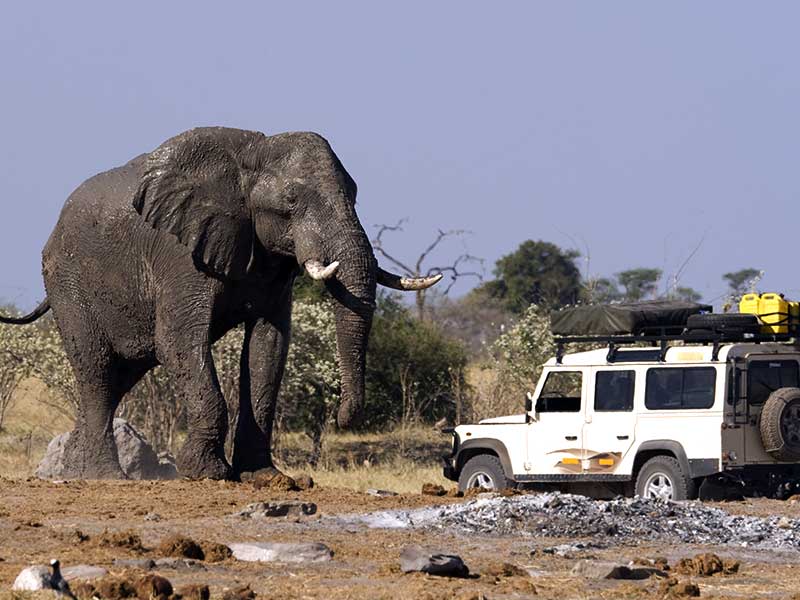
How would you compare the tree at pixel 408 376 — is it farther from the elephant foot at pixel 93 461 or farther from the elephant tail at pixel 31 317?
the elephant foot at pixel 93 461

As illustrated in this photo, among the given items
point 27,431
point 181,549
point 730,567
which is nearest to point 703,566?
point 730,567

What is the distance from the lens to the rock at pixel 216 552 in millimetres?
11297

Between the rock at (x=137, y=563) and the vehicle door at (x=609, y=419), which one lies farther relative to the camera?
the vehicle door at (x=609, y=419)

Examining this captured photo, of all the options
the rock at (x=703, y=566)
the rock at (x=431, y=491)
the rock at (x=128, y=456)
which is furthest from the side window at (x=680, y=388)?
the rock at (x=128, y=456)

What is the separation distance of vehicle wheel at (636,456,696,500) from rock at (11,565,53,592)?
8328 millimetres

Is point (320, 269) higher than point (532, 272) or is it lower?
lower

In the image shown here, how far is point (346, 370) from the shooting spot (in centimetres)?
1573

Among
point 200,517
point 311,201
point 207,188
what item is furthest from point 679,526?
point 207,188

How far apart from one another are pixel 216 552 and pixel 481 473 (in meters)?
7.28

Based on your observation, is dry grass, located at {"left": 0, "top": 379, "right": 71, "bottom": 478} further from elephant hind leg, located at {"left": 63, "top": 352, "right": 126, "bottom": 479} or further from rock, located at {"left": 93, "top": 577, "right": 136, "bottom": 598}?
rock, located at {"left": 93, "top": 577, "right": 136, "bottom": 598}

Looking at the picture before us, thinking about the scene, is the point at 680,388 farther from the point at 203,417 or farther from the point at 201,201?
the point at 201,201

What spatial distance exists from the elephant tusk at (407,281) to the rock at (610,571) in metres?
4.74

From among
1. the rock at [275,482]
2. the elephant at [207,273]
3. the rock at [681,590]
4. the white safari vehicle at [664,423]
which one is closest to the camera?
the rock at [681,590]

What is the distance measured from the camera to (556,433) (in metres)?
Result: 17.8
